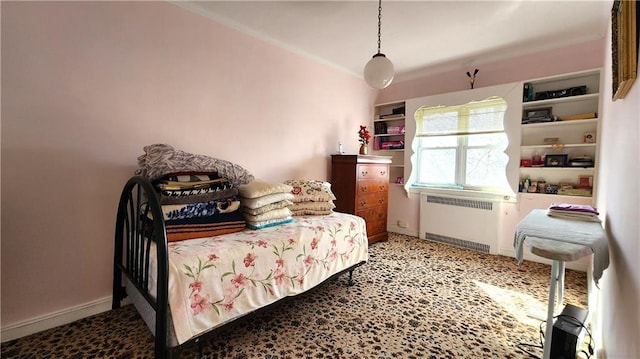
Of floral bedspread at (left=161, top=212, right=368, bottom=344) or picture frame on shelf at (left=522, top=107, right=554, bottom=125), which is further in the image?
picture frame on shelf at (left=522, top=107, right=554, bottom=125)

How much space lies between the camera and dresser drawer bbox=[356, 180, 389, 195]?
3.38 metres

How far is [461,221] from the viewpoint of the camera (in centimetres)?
353

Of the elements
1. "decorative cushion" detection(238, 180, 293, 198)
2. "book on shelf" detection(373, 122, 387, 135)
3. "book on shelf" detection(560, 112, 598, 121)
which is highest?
"book on shelf" detection(373, 122, 387, 135)

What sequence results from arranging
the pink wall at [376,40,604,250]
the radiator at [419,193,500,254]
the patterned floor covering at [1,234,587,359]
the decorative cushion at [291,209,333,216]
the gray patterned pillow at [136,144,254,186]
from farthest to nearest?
the radiator at [419,193,500,254]
the pink wall at [376,40,604,250]
the decorative cushion at [291,209,333,216]
the gray patterned pillow at [136,144,254,186]
the patterned floor covering at [1,234,587,359]

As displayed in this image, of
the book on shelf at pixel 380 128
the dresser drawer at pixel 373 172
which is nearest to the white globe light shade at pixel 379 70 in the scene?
the dresser drawer at pixel 373 172

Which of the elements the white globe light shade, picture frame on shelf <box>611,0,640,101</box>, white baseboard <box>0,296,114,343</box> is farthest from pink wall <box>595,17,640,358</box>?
white baseboard <box>0,296,114,343</box>

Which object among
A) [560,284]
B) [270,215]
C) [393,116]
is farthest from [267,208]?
[393,116]

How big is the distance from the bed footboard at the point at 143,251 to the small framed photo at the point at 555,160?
3.81 meters

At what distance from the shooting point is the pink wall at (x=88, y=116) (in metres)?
1.61

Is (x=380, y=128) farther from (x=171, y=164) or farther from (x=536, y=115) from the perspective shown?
(x=171, y=164)

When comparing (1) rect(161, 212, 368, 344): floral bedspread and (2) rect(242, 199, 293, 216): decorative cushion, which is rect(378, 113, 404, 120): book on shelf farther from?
(2) rect(242, 199, 293, 216): decorative cushion

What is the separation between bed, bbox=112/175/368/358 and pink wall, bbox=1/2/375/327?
27 centimetres

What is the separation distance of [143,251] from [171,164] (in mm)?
593

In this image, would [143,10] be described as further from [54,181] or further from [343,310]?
[343,310]
